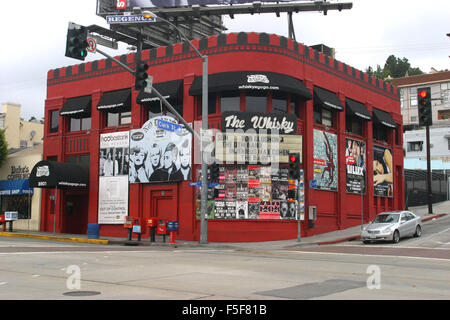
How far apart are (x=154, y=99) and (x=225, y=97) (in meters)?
4.45

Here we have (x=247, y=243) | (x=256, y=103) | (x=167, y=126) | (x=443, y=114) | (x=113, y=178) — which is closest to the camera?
(x=167, y=126)

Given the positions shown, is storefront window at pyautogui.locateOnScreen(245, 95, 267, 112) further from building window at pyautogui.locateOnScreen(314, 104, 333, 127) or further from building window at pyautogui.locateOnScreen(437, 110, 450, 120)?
building window at pyautogui.locateOnScreen(437, 110, 450, 120)

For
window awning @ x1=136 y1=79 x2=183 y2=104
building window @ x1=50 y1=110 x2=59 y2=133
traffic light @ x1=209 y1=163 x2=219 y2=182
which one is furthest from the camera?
building window @ x1=50 y1=110 x2=59 y2=133

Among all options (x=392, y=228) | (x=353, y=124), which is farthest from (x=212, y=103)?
(x=392, y=228)

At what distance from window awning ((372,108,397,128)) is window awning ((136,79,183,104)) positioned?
47.9 ft

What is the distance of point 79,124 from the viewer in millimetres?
36312

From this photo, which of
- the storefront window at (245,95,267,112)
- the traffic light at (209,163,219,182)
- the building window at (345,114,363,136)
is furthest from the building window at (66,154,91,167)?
the building window at (345,114,363,136)

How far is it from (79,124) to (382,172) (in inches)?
859

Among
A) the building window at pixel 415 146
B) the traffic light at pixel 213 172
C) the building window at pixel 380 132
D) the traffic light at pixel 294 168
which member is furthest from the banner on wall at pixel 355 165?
the building window at pixel 415 146

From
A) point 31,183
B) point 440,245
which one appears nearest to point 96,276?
point 440,245

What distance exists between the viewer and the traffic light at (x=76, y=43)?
16484 millimetres

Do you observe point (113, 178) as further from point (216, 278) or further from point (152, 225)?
point (216, 278)

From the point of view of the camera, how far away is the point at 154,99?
31000 millimetres

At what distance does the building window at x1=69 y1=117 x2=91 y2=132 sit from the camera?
35906 mm
